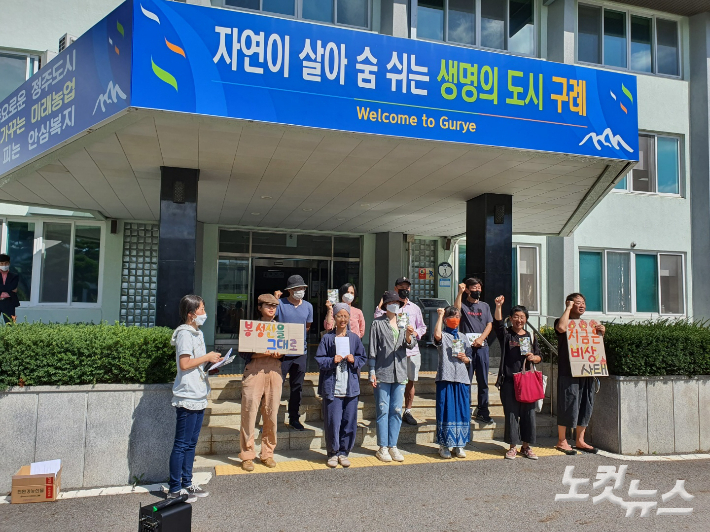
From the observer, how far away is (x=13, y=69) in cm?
1113

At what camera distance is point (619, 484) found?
224 inches

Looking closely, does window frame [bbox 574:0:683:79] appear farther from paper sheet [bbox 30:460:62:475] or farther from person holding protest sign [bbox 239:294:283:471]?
paper sheet [bbox 30:460:62:475]

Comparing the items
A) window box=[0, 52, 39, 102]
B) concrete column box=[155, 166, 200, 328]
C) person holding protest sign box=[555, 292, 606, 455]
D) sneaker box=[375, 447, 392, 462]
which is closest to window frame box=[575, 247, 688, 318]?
person holding protest sign box=[555, 292, 606, 455]

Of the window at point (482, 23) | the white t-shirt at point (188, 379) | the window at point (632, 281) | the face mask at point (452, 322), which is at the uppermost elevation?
the window at point (482, 23)

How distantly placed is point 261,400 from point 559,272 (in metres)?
10.6

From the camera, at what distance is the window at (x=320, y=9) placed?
38.1ft

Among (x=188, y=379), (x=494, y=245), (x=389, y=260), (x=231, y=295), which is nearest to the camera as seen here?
(x=188, y=379)

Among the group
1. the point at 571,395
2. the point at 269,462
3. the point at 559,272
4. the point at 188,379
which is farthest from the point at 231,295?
the point at 571,395

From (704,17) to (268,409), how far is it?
1604 centimetres

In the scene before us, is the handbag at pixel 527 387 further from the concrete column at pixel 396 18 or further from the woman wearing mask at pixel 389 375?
the concrete column at pixel 396 18

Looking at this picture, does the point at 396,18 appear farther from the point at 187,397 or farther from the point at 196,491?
the point at 196,491

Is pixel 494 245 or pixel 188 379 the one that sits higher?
pixel 494 245

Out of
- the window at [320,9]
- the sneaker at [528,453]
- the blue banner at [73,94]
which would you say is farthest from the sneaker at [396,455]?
the window at [320,9]

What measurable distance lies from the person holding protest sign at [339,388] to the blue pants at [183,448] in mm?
1466
